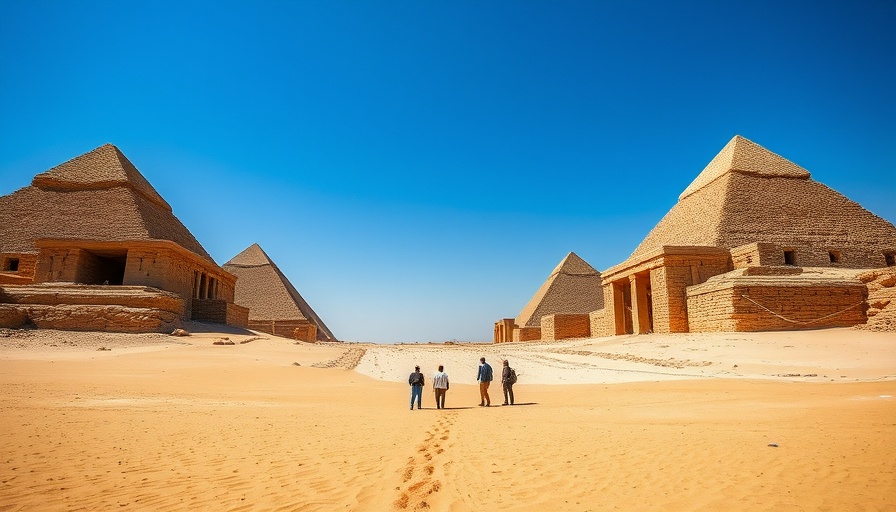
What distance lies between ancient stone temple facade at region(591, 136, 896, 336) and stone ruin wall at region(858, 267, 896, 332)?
1008mm

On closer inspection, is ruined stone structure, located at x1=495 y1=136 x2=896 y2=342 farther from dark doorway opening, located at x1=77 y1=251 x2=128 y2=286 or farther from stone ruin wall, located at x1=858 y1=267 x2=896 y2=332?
dark doorway opening, located at x1=77 y1=251 x2=128 y2=286

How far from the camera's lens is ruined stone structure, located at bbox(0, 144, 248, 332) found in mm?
19984

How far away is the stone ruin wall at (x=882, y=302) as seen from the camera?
628 inches

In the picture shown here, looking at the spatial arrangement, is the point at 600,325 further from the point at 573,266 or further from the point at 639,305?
the point at 573,266

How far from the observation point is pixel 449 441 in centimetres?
607

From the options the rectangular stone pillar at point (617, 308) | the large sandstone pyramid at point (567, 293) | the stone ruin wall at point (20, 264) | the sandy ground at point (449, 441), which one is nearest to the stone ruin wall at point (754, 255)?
the rectangular stone pillar at point (617, 308)

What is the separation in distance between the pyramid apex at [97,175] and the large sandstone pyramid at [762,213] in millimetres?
37079

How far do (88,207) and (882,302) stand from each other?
44.9m

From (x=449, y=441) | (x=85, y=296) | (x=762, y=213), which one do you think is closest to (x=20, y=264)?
(x=85, y=296)

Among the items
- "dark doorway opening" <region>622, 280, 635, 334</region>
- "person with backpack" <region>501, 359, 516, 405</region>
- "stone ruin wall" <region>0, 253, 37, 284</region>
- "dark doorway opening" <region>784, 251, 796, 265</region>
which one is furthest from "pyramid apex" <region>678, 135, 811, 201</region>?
"stone ruin wall" <region>0, 253, 37, 284</region>

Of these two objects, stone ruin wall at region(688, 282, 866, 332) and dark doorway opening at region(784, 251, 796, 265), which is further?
dark doorway opening at region(784, 251, 796, 265)

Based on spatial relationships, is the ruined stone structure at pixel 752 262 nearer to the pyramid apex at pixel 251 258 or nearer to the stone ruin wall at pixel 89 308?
the stone ruin wall at pixel 89 308

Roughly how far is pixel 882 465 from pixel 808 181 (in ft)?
130

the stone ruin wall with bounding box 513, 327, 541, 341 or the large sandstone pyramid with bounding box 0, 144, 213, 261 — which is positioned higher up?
the large sandstone pyramid with bounding box 0, 144, 213, 261
